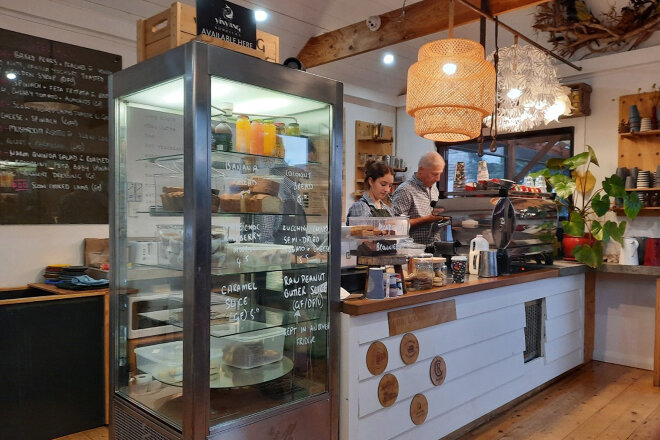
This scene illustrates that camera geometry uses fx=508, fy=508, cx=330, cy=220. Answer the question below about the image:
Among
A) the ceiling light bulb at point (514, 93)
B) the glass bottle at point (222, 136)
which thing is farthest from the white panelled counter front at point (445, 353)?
the ceiling light bulb at point (514, 93)

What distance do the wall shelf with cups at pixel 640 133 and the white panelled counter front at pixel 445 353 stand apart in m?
1.47

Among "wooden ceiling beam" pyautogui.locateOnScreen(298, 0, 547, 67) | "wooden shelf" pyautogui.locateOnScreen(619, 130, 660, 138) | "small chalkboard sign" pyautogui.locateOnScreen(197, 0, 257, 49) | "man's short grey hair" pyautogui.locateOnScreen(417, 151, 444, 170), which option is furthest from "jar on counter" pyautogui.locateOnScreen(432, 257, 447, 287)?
→ "wooden shelf" pyautogui.locateOnScreen(619, 130, 660, 138)

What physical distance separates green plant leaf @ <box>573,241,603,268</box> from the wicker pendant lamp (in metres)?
2.12

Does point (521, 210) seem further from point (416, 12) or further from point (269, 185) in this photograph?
point (269, 185)

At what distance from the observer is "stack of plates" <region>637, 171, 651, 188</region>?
4.30 metres

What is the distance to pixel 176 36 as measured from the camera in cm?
194

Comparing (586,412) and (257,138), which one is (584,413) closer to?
(586,412)

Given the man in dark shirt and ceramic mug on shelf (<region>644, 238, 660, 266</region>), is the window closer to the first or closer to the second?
ceramic mug on shelf (<region>644, 238, 660, 266</region>)

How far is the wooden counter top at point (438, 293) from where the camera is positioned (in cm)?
229

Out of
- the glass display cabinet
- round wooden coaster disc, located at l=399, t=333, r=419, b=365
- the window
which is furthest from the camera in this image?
the window

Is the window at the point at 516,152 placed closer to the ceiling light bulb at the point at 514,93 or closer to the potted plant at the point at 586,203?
the potted plant at the point at 586,203

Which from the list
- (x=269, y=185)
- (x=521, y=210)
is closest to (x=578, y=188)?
(x=521, y=210)

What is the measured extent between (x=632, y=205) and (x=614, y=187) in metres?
0.20

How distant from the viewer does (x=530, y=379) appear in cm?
363
